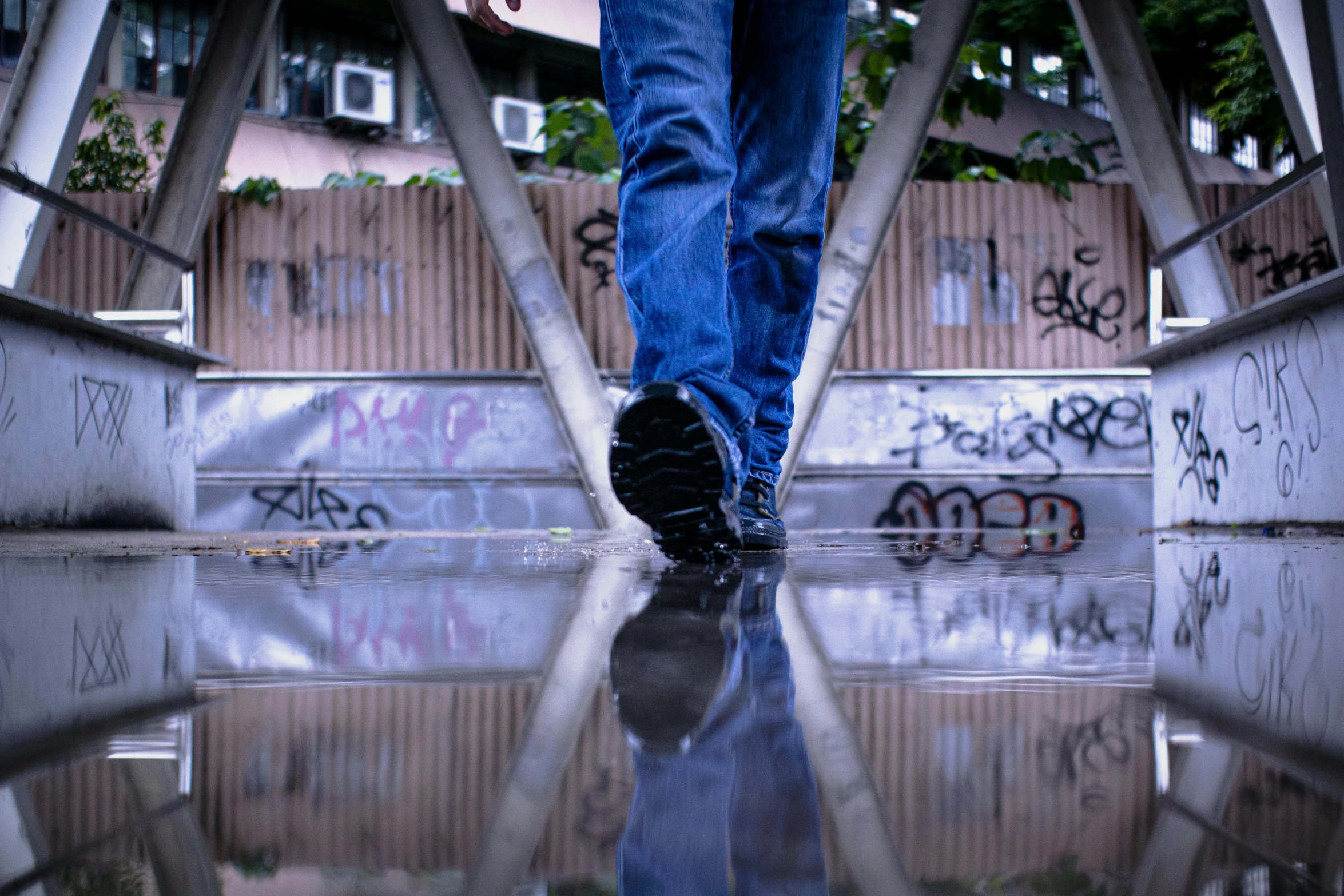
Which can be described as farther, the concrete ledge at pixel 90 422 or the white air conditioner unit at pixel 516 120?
the white air conditioner unit at pixel 516 120

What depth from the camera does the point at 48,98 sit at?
5586 millimetres

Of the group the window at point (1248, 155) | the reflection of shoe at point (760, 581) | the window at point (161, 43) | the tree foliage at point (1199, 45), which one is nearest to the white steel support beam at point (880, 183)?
the reflection of shoe at point (760, 581)

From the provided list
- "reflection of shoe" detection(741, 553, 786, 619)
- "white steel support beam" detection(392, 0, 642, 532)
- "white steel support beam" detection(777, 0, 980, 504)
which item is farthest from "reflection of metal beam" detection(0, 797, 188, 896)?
"white steel support beam" detection(392, 0, 642, 532)

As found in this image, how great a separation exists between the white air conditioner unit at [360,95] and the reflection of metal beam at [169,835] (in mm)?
16267

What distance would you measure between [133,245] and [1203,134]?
21269 millimetres

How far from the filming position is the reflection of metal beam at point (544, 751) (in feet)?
1.09

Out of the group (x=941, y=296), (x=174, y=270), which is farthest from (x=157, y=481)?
(x=941, y=296)

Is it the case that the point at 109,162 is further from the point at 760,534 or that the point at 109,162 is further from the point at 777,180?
the point at 760,534

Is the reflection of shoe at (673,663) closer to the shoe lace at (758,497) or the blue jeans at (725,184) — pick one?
the blue jeans at (725,184)

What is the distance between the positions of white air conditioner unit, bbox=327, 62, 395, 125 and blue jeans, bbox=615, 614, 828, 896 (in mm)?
16302

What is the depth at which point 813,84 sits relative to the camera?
180 centimetres

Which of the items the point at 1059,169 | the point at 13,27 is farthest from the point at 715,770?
the point at 13,27

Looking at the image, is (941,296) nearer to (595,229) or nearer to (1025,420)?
(1025,420)

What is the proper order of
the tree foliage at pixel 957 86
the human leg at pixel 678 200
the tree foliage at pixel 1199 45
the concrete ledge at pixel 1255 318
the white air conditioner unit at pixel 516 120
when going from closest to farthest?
the human leg at pixel 678 200, the concrete ledge at pixel 1255 318, the tree foliage at pixel 957 86, the tree foliage at pixel 1199 45, the white air conditioner unit at pixel 516 120
